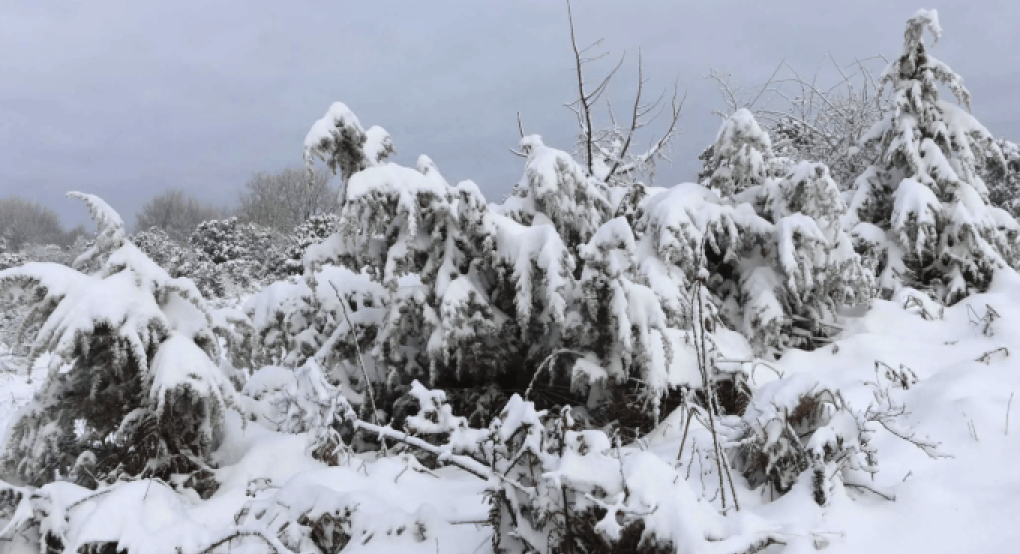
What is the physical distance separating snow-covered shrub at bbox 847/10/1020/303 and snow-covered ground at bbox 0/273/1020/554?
225cm

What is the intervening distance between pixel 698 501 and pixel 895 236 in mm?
5253

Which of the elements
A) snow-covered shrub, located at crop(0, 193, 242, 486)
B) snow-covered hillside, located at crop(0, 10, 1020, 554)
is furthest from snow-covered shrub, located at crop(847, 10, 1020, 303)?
snow-covered shrub, located at crop(0, 193, 242, 486)

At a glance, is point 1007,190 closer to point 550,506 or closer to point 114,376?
point 550,506

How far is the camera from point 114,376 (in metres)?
2.79

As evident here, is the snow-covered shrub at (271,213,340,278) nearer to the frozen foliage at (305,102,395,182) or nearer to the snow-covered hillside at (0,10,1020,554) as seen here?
the frozen foliage at (305,102,395,182)

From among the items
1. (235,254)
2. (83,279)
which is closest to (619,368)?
(83,279)

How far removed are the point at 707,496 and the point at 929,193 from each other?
4.64 meters

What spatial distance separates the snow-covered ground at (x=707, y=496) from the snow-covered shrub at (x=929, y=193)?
88.6 inches

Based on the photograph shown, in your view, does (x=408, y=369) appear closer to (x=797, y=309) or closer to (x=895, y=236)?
(x=797, y=309)

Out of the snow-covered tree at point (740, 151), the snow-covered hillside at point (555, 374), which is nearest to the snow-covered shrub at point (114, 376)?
the snow-covered hillside at point (555, 374)

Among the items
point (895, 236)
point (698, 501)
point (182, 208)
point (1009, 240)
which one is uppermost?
point (182, 208)

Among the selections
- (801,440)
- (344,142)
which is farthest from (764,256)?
(344,142)

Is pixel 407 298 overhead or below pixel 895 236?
below

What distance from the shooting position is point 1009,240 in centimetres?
592
